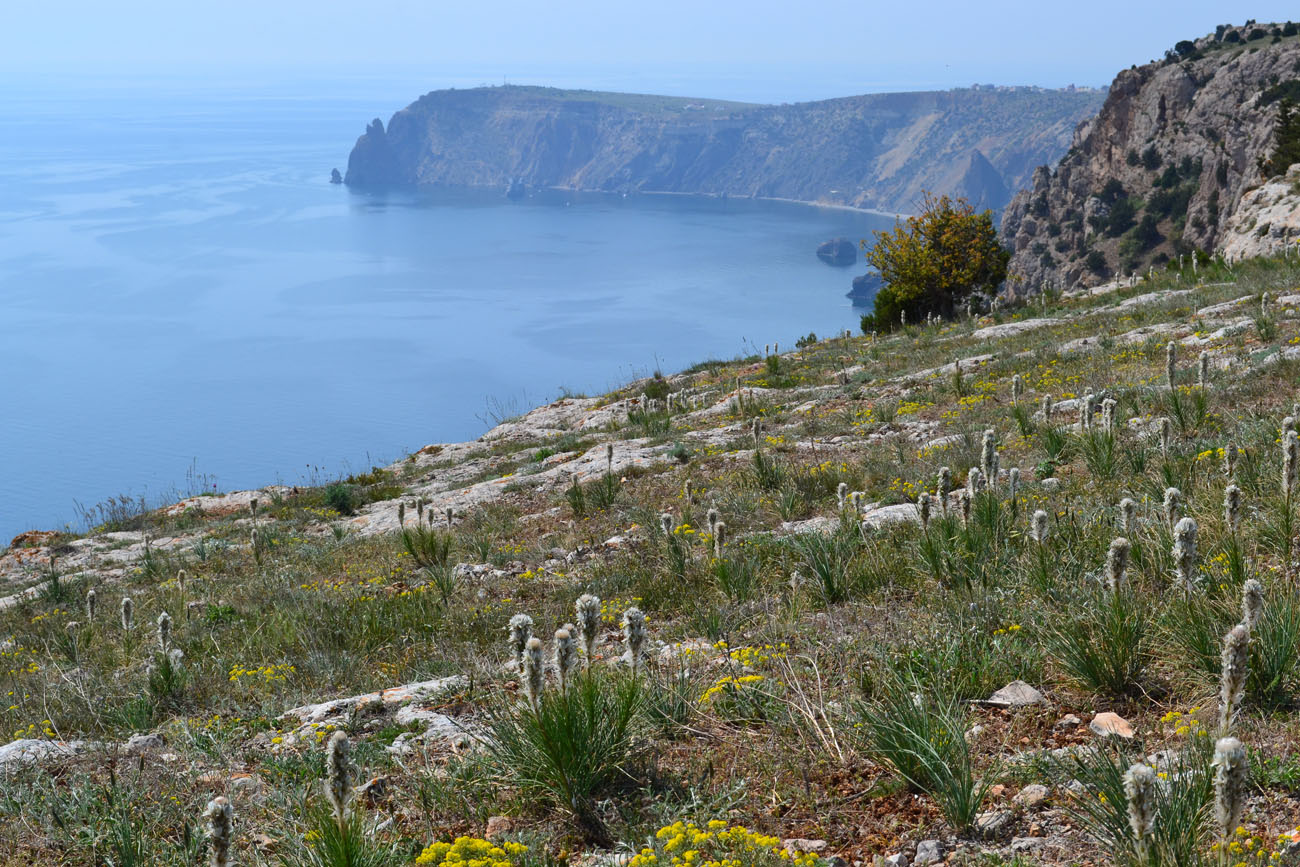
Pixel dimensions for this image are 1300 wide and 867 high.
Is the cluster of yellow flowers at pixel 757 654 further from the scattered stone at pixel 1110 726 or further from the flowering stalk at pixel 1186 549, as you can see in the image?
the flowering stalk at pixel 1186 549

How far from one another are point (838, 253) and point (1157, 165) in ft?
220

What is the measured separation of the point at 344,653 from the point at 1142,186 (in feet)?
380

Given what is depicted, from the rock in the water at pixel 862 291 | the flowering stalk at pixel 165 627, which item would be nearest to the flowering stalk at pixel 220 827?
the flowering stalk at pixel 165 627

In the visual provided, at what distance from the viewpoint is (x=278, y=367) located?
315 ft

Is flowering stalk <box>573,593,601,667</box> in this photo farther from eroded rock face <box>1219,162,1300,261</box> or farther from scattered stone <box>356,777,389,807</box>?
eroded rock face <box>1219,162,1300,261</box>

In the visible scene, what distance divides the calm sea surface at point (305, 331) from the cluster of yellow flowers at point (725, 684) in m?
19.5

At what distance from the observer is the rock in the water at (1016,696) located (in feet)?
12.3

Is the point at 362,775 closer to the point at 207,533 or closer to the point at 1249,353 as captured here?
the point at 1249,353

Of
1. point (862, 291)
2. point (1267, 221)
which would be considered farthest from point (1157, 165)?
point (1267, 221)

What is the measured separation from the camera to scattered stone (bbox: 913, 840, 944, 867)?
9.29 ft

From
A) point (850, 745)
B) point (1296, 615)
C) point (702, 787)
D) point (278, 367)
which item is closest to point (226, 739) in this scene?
point (702, 787)

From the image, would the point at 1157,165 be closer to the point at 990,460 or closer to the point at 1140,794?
the point at 990,460

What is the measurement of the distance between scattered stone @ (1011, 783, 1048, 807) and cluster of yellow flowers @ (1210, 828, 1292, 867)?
58 centimetres

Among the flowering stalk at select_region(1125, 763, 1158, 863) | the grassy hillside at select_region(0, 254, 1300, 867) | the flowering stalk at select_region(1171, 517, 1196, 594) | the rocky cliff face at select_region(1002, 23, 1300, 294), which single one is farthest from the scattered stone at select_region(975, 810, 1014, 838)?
the rocky cliff face at select_region(1002, 23, 1300, 294)
